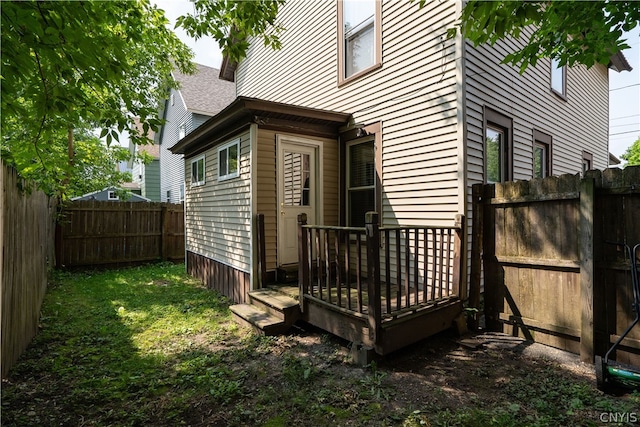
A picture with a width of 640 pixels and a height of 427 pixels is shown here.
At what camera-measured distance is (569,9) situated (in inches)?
131

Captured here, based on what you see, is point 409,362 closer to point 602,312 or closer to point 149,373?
point 602,312

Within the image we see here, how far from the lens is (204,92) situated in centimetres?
1598

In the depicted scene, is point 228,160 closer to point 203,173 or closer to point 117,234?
point 203,173

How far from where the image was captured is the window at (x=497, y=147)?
507 centimetres

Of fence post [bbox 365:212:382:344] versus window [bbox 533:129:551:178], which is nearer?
fence post [bbox 365:212:382:344]

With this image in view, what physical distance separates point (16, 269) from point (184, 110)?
13442mm

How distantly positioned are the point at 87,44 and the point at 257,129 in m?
3.05

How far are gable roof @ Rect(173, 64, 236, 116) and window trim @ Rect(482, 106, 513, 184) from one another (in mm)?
11879

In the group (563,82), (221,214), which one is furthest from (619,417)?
(563,82)

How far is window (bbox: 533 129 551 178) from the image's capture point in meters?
6.62

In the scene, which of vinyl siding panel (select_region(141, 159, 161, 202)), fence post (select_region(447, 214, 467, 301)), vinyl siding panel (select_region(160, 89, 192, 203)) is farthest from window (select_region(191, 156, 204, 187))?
vinyl siding panel (select_region(141, 159, 161, 202))

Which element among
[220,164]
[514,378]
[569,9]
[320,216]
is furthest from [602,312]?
[220,164]

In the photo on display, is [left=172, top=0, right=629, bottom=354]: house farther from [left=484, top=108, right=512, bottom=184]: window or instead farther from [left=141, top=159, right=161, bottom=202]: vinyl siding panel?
[left=141, top=159, right=161, bottom=202]: vinyl siding panel

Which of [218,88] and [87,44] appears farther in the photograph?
[218,88]
